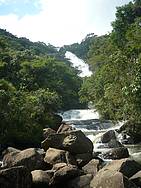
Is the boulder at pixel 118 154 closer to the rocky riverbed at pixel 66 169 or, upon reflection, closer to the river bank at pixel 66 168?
the river bank at pixel 66 168

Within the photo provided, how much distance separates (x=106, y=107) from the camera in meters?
40.4

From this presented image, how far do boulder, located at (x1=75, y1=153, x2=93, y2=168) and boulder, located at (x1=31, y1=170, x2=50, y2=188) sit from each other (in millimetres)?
4380

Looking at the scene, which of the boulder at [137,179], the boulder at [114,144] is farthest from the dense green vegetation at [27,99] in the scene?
the boulder at [137,179]

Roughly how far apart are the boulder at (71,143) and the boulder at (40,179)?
5.34m

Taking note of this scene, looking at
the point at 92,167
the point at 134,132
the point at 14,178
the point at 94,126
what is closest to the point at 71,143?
the point at 92,167

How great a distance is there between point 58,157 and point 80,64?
125680 millimetres

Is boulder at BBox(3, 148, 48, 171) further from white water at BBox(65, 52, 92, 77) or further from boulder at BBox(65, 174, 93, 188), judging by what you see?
white water at BBox(65, 52, 92, 77)

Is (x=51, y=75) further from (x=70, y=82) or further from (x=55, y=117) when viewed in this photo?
(x=55, y=117)

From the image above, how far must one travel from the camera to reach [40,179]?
67.2 ft

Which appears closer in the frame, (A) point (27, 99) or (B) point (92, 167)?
(B) point (92, 167)

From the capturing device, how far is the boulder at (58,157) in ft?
78.2

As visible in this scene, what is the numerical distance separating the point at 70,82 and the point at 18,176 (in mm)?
67997

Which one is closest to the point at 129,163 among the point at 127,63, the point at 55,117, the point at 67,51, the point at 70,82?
the point at 127,63

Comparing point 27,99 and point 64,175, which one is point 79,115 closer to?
point 27,99
